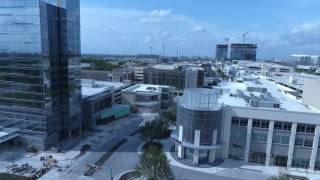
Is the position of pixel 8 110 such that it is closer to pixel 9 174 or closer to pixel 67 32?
pixel 9 174

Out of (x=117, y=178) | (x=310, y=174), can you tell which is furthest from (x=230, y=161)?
(x=117, y=178)

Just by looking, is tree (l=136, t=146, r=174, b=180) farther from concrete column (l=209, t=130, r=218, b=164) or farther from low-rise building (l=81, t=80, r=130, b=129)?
low-rise building (l=81, t=80, r=130, b=129)

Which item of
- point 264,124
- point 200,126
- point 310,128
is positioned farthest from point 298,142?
point 200,126

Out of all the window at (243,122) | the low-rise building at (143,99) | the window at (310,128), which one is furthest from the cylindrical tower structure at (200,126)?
the low-rise building at (143,99)

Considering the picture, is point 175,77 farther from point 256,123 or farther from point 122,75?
point 256,123

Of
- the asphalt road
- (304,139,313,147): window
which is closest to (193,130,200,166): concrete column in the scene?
the asphalt road

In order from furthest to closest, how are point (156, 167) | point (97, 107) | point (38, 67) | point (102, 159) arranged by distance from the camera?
point (97, 107), point (102, 159), point (38, 67), point (156, 167)

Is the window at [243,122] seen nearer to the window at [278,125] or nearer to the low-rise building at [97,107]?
the window at [278,125]

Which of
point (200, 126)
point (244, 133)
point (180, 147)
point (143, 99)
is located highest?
point (200, 126)
